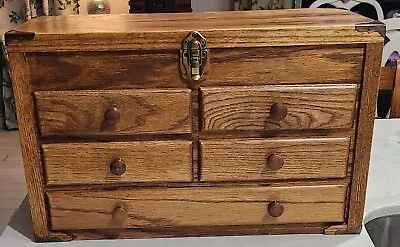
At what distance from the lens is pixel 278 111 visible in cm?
86

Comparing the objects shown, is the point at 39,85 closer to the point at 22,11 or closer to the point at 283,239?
the point at 283,239

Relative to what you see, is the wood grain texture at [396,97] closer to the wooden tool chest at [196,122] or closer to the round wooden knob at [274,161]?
the wooden tool chest at [196,122]

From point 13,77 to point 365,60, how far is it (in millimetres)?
568

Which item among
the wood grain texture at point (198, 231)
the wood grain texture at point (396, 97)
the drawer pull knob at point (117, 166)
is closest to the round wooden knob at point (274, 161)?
the wood grain texture at point (198, 231)

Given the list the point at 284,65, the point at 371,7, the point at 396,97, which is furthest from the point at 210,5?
the point at 284,65

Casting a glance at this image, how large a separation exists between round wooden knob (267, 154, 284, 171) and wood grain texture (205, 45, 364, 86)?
0.13 m

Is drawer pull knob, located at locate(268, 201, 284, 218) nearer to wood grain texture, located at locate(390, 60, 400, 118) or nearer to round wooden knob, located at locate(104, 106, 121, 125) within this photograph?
round wooden knob, located at locate(104, 106, 121, 125)

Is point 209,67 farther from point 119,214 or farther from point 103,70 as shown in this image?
point 119,214

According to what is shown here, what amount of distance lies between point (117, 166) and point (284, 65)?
1.06 feet

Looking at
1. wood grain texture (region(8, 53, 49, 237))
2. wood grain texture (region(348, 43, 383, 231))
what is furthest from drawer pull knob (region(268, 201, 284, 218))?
wood grain texture (region(8, 53, 49, 237))

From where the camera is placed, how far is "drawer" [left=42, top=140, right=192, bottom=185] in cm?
87

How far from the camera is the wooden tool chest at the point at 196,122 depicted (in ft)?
2.71

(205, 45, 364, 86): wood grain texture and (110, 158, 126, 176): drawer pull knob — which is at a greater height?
(205, 45, 364, 86): wood grain texture

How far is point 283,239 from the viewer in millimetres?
925
